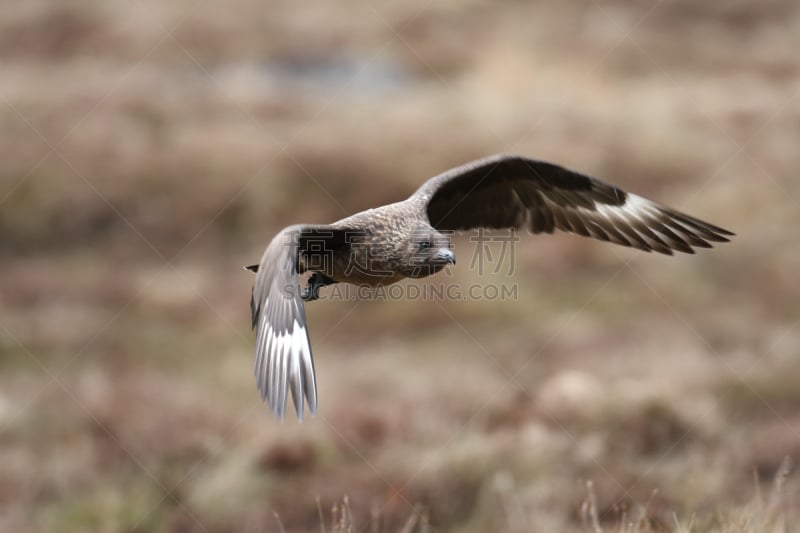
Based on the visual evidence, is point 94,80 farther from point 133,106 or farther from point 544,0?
point 544,0

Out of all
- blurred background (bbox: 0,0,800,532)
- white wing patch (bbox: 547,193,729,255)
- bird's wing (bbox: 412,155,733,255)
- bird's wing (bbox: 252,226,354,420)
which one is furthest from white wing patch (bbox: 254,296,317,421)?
white wing patch (bbox: 547,193,729,255)

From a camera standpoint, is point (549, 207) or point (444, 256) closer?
point (444, 256)

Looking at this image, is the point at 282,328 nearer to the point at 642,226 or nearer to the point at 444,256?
the point at 444,256

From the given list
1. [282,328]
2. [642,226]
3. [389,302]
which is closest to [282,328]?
[282,328]

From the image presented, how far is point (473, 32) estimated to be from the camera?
101 ft

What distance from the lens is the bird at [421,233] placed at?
4867 mm

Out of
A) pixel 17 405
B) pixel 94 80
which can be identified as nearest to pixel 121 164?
pixel 94 80

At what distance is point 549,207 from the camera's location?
714cm

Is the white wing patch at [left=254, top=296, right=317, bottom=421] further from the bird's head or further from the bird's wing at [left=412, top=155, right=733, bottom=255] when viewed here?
the bird's wing at [left=412, top=155, right=733, bottom=255]

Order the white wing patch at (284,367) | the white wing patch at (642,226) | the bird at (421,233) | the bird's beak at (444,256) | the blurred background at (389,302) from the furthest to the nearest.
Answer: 1. the blurred background at (389,302)
2. the white wing patch at (642,226)
3. the bird's beak at (444,256)
4. the bird at (421,233)
5. the white wing patch at (284,367)

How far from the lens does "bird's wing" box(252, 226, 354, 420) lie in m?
4.72

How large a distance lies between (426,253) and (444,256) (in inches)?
5.2

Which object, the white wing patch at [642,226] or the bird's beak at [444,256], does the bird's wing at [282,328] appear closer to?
the bird's beak at [444,256]

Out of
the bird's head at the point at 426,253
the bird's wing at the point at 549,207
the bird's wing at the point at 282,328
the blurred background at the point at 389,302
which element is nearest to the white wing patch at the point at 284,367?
the bird's wing at the point at 282,328
